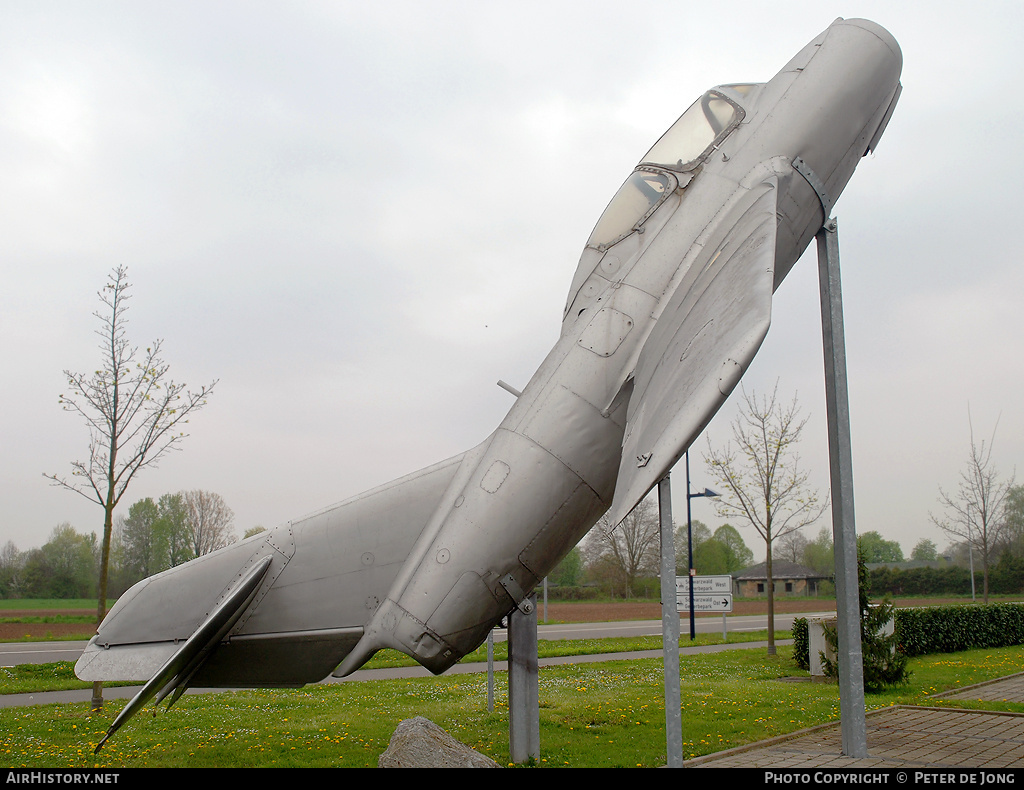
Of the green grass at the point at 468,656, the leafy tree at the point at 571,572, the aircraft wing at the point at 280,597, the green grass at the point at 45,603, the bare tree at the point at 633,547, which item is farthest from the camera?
the leafy tree at the point at 571,572

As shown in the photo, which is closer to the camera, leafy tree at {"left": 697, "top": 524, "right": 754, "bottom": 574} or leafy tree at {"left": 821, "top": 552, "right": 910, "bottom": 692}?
leafy tree at {"left": 821, "top": 552, "right": 910, "bottom": 692}

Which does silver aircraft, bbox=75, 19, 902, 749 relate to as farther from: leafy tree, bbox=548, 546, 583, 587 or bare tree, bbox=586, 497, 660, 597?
leafy tree, bbox=548, 546, 583, 587

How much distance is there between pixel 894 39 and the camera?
6.64 m

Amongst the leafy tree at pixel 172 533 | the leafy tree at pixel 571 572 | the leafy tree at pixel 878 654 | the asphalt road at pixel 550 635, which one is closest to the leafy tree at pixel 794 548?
the leafy tree at pixel 571 572

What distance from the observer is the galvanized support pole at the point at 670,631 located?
4656 mm

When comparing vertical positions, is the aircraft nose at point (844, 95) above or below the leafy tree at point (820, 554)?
above

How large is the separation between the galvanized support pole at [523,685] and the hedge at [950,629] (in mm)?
8912

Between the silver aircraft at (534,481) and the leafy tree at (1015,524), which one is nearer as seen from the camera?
the silver aircraft at (534,481)

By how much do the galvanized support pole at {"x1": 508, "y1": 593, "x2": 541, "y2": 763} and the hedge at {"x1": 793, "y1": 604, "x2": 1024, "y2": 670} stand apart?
891cm

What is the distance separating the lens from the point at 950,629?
17.5 meters

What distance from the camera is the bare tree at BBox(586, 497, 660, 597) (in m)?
47.9

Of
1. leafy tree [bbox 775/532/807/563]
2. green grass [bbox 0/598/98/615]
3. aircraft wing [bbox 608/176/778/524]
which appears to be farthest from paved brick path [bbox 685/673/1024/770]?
leafy tree [bbox 775/532/807/563]

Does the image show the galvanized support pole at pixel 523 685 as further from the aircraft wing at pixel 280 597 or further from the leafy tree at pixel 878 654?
the leafy tree at pixel 878 654

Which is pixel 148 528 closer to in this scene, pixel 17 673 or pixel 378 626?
pixel 17 673
